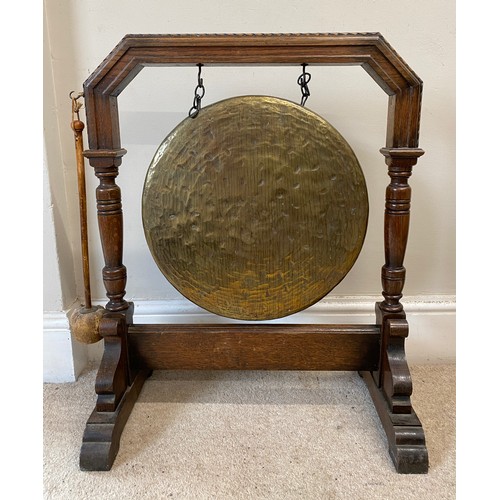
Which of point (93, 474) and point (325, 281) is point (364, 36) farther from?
point (93, 474)

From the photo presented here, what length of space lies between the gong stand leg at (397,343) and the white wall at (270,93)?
0.31 m

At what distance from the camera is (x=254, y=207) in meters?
1.23

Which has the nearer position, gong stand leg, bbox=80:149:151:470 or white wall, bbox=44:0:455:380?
gong stand leg, bbox=80:149:151:470

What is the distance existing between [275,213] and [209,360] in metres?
0.43

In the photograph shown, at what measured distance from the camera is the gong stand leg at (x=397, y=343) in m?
1.12

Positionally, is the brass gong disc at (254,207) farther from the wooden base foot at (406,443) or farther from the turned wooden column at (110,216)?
the wooden base foot at (406,443)

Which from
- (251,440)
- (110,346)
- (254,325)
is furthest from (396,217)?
(110,346)

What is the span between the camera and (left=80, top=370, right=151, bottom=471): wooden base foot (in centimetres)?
112

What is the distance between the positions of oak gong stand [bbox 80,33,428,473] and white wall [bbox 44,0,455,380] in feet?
0.85

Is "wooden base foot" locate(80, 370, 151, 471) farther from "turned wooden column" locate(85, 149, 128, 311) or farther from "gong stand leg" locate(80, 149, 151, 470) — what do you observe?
"turned wooden column" locate(85, 149, 128, 311)

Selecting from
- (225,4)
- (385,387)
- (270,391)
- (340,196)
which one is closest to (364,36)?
(340,196)

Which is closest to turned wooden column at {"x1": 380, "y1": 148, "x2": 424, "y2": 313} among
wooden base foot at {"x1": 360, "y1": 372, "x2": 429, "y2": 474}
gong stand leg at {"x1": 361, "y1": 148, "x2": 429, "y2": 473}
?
gong stand leg at {"x1": 361, "y1": 148, "x2": 429, "y2": 473}

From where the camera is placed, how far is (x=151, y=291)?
1587 millimetres

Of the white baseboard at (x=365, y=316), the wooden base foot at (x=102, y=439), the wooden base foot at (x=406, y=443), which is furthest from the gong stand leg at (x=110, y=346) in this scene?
the wooden base foot at (x=406, y=443)
